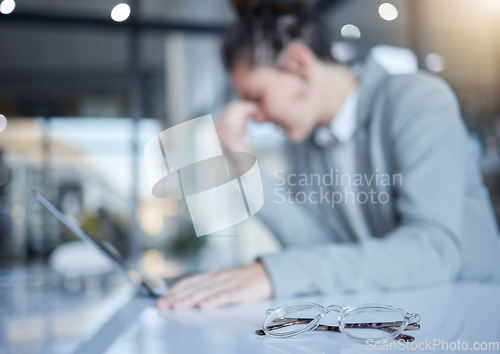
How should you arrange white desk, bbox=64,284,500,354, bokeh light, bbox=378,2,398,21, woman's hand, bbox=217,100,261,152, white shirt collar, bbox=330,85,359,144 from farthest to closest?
1. bokeh light, bbox=378,2,398,21
2. woman's hand, bbox=217,100,261,152
3. white shirt collar, bbox=330,85,359,144
4. white desk, bbox=64,284,500,354

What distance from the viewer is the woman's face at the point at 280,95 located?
3.21 ft

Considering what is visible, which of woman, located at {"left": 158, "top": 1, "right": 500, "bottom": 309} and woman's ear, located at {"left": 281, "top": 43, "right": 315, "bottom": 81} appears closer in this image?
woman, located at {"left": 158, "top": 1, "right": 500, "bottom": 309}

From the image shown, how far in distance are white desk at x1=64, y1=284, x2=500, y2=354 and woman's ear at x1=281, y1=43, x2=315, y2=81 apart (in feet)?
1.73

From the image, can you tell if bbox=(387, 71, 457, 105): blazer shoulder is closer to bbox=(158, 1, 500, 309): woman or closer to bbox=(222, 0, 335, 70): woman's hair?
bbox=(158, 1, 500, 309): woman

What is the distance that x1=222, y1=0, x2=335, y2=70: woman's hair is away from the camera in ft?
3.13

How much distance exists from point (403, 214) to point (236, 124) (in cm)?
48

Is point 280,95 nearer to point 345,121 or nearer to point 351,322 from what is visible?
point 345,121

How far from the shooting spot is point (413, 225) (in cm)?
67

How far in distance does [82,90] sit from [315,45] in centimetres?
257

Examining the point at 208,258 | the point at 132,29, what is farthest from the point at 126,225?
the point at 132,29

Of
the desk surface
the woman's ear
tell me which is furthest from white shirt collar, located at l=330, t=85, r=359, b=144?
the desk surface

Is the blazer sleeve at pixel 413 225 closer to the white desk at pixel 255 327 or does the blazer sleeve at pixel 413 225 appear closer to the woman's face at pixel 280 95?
the white desk at pixel 255 327

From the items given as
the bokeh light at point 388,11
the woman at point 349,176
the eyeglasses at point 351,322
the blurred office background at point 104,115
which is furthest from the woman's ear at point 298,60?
the blurred office background at point 104,115

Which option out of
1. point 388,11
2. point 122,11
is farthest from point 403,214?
point 388,11
